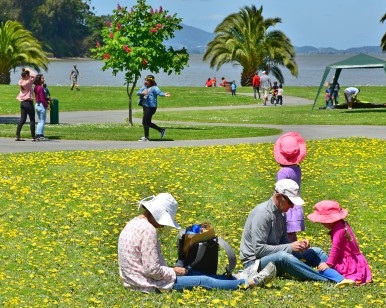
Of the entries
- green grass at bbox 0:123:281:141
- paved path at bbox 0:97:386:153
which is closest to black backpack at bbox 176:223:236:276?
paved path at bbox 0:97:386:153

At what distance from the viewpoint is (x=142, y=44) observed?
29594 millimetres

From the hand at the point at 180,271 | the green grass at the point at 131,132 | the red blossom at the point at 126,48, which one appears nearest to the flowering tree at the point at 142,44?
the red blossom at the point at 126,48

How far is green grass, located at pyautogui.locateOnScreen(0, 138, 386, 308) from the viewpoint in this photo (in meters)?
9.72

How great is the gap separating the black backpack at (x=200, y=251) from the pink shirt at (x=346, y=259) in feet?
4.18

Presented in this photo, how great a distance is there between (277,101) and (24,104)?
25804 millimetres

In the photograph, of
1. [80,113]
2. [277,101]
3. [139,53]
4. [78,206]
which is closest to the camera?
[78,206]

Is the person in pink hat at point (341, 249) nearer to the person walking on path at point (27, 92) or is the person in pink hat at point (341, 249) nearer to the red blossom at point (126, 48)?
the person walking on path at point (27, 92)

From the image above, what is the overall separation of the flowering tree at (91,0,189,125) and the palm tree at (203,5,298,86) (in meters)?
35.6

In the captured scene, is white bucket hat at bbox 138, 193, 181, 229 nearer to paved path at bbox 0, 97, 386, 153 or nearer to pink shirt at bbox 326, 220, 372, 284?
pink shirt at bbox 326, 220, 372, 284

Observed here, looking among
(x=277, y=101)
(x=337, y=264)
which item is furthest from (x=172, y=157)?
(x=277, y=101)

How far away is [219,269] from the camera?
11.6 metres

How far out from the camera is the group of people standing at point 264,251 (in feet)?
30.7

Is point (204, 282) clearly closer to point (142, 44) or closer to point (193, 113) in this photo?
point (142, 44)

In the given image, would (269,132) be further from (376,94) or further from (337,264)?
(376,94)
